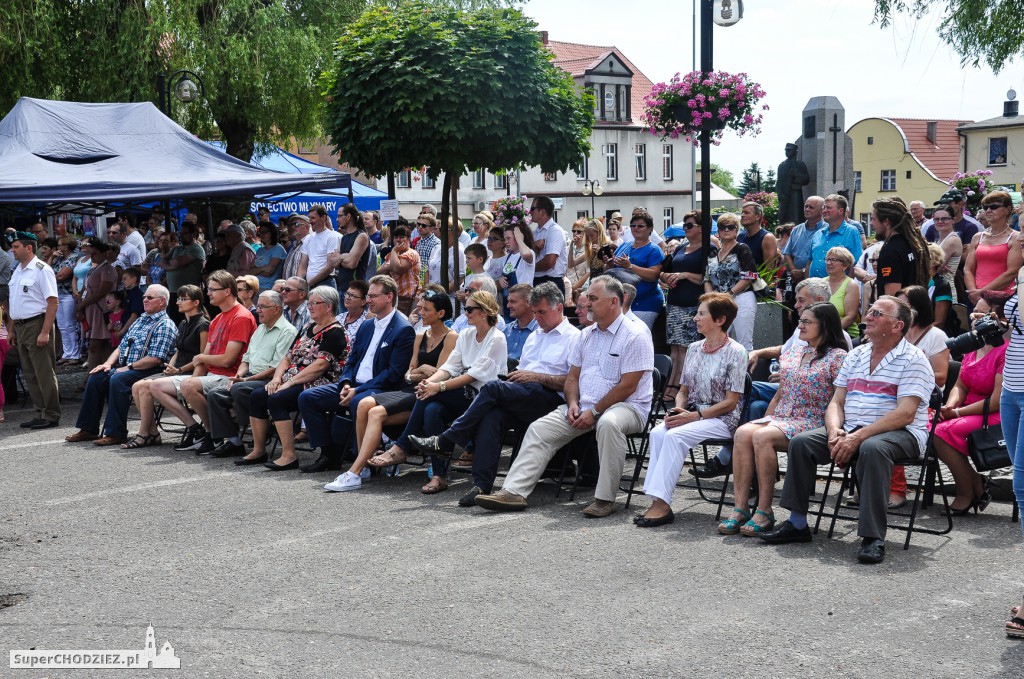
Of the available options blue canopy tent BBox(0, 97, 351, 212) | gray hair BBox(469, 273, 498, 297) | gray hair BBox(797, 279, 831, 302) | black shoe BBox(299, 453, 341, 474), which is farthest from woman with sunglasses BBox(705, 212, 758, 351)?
blue canopy tent BBox(0, 97, 351, 212)

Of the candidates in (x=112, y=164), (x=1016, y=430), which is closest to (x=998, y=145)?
(x=112, y=164)

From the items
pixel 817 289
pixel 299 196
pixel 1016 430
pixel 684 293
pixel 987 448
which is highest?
pixel 299 196

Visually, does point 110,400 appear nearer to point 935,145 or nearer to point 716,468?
point 716,468

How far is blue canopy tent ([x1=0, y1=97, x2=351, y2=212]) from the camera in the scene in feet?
45.0

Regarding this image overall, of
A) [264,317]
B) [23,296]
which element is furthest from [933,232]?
[23,296]

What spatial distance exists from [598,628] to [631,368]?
2997mm

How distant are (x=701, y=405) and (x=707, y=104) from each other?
4056mm

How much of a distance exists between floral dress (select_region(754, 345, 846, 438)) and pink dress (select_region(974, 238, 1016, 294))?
9.88ft

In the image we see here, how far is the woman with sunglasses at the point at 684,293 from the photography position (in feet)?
35.7

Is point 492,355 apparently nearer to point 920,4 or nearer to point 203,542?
point 203,542

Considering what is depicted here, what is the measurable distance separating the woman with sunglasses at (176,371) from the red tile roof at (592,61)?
57195mm

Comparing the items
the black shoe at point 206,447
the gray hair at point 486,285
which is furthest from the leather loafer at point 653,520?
the black shoe at point 206,447

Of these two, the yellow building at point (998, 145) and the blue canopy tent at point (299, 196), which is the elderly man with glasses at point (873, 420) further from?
the yellow building at point (998, 145)

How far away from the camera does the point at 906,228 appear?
9.29 meters
